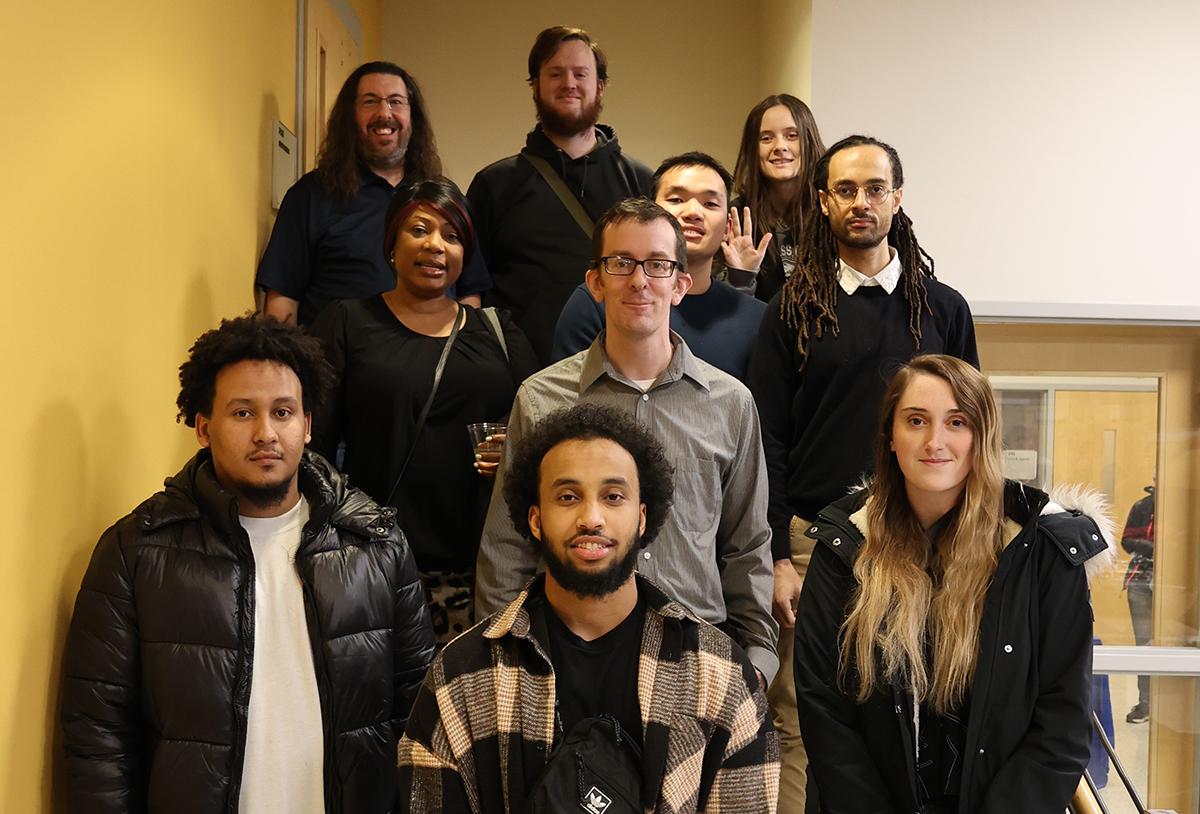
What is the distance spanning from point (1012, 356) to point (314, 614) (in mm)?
3054

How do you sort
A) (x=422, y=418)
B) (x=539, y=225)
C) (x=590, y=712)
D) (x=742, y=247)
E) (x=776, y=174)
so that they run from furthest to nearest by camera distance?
1. (x=776, y=174)
2. (x=539, y=225)
3. (x=742, y=247)
4. (x=422, y=418)
5. (x=590, y=712)

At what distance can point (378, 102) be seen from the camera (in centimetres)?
366

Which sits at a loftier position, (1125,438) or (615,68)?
(615,68)

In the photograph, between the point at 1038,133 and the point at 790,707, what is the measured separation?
2.48 metres

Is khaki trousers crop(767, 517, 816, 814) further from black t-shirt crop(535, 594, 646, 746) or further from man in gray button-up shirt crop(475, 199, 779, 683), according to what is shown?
black t-shirt crop(535, 594, 646, 746)

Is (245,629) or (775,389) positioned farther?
(775,389)

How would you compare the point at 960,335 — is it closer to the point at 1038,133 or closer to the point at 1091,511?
the point at 1091,511

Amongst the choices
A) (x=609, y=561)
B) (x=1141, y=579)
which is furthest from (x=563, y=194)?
(x=1141, y=579)

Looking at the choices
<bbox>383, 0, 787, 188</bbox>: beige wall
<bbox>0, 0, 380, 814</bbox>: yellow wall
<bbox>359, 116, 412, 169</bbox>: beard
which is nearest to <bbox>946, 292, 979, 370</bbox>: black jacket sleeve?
<bbox>359, 116, 412, 169</bbox>: beard

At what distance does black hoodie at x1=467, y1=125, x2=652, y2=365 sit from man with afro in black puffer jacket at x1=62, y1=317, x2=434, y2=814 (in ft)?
3.67

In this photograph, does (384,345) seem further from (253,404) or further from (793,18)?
(793,18)

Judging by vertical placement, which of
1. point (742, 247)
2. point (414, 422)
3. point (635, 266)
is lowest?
point (414, 422)

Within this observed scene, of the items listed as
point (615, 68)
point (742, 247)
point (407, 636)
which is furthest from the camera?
point (615, 68)

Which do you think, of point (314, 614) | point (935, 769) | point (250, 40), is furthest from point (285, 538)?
point (250, 40)
